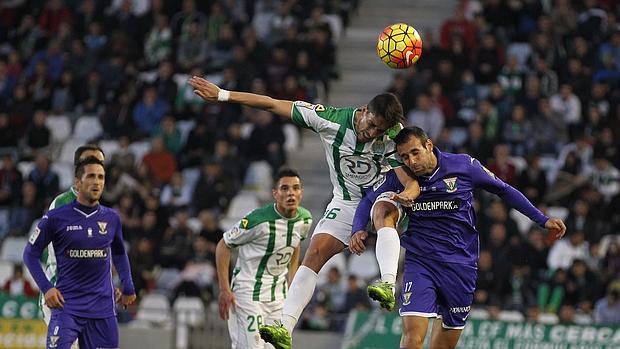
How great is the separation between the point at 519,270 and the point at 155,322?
4.94 m

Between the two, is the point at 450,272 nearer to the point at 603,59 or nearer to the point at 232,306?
the point at 232,306

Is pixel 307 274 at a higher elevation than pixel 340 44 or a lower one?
lower

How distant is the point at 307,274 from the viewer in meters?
11.5

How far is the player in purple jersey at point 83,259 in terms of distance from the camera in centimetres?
1187

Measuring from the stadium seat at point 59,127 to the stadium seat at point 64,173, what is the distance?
43.3 inches

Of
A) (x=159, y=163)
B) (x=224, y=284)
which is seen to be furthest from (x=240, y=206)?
(x=224, y=284)

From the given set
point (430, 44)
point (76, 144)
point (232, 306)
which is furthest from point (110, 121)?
point (232, 306)

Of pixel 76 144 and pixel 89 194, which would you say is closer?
pixel 89 194

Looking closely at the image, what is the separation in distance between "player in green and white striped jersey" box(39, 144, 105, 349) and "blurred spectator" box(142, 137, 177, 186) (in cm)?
852

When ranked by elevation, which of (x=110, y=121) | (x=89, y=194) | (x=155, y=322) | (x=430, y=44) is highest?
(x=430, y=44)

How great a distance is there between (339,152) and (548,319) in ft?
21.4

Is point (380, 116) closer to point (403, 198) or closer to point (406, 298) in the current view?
point (403, 198)

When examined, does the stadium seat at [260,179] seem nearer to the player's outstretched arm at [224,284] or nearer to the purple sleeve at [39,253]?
the player's outstretched arm at [224,284]

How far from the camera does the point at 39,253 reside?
11789mm
